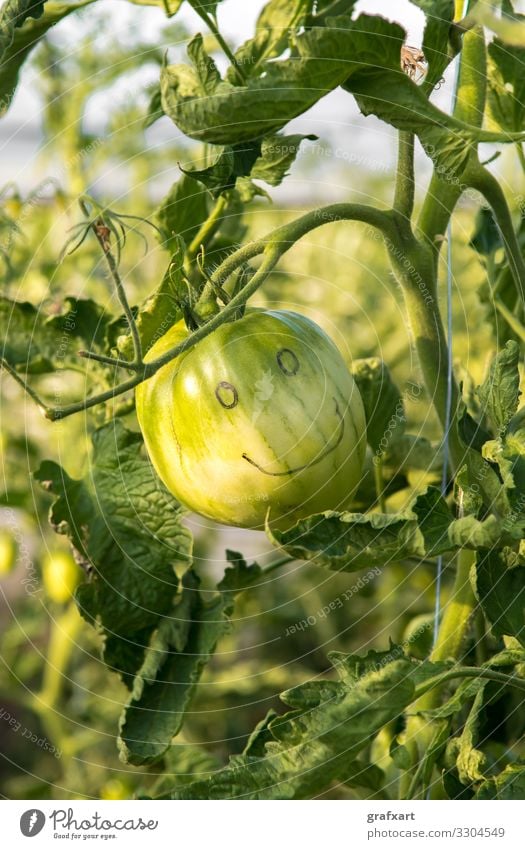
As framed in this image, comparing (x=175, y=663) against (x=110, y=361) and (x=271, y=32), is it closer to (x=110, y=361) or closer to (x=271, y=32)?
(x=110, y=361)

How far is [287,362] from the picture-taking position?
48cm

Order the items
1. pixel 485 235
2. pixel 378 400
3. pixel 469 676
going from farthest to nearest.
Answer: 1. pixel 485 235
2. pixel 378 400
3. pixel 469 676

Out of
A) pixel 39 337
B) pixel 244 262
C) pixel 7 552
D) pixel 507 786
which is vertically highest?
pixel 7 552

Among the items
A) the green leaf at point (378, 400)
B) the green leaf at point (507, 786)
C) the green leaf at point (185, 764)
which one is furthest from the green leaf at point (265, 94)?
the green leaf at point (185, 764)

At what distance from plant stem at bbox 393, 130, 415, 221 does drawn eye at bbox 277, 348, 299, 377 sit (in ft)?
0.37

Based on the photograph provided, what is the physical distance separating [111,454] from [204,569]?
38.1 inches

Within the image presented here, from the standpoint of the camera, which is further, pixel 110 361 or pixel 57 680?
pixel 57 680

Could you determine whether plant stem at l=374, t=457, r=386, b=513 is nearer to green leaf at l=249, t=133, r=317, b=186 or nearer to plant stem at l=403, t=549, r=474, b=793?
plant stem at l=403, t=549, r=474, b=793

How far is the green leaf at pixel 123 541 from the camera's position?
1.98 ft

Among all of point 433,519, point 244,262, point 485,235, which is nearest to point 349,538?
point 433,519

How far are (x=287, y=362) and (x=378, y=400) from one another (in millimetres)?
162

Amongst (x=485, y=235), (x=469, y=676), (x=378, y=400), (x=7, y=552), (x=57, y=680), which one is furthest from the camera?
(x=57, y=680)
